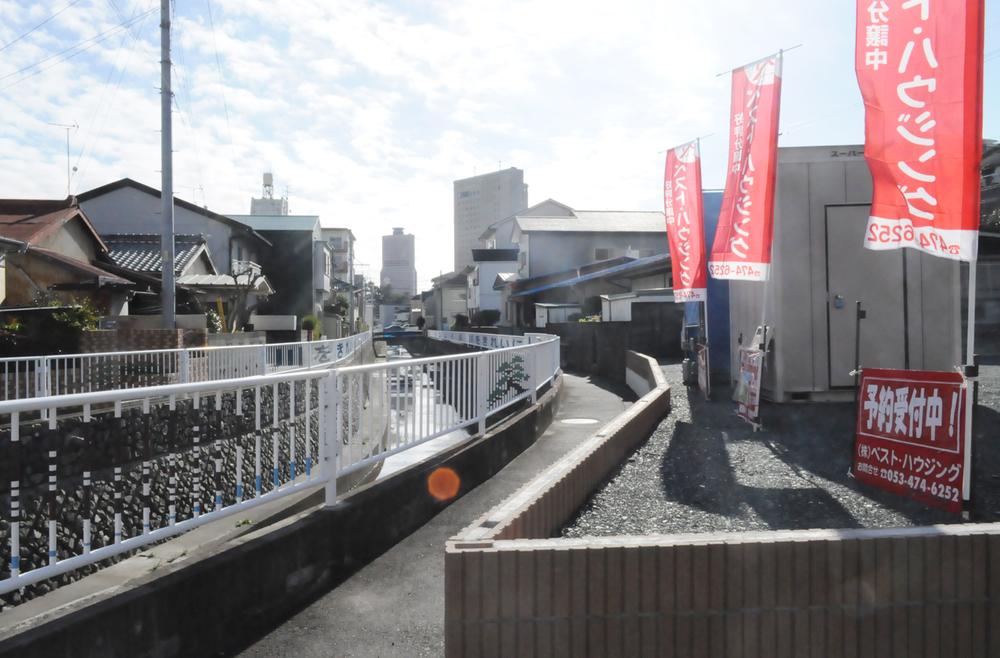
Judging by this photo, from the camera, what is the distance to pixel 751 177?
25.5 feet

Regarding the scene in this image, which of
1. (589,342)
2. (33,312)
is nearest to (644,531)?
(33,312)

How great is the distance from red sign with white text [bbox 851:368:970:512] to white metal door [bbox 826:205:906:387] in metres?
3.71

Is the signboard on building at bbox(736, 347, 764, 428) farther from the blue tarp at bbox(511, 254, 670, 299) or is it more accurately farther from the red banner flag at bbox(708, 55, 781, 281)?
the blue tarp at bbox(511, 254, 670, 299)

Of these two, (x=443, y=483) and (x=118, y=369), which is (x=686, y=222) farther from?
(x=118, y=369)

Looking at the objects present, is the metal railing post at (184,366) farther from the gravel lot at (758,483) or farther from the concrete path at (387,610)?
the gravel lot at (758,483)

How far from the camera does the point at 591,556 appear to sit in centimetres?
268

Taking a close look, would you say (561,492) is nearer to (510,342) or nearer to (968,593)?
(968,593)

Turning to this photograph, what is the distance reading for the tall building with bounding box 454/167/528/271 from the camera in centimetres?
12525

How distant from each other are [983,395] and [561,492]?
6.94 metres

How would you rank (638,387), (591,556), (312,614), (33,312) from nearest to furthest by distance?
(591,556) < (312,614) < (33,312) < (638,387)

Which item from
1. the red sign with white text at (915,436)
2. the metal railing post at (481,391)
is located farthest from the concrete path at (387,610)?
the red sign with white text at (915,436)

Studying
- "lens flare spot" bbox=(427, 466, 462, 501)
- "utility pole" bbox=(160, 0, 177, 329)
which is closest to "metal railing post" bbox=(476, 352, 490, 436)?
"lens flare spot" bbox=(427, 466, 462, 501)

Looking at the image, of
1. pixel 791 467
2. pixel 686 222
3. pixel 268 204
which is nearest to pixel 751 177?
pixel 686 222

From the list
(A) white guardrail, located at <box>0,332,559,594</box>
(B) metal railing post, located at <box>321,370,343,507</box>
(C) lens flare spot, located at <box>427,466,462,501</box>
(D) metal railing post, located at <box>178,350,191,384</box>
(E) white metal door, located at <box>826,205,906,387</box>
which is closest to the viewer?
(A) white guardrail, located at <box>0,332,559,594</box>
